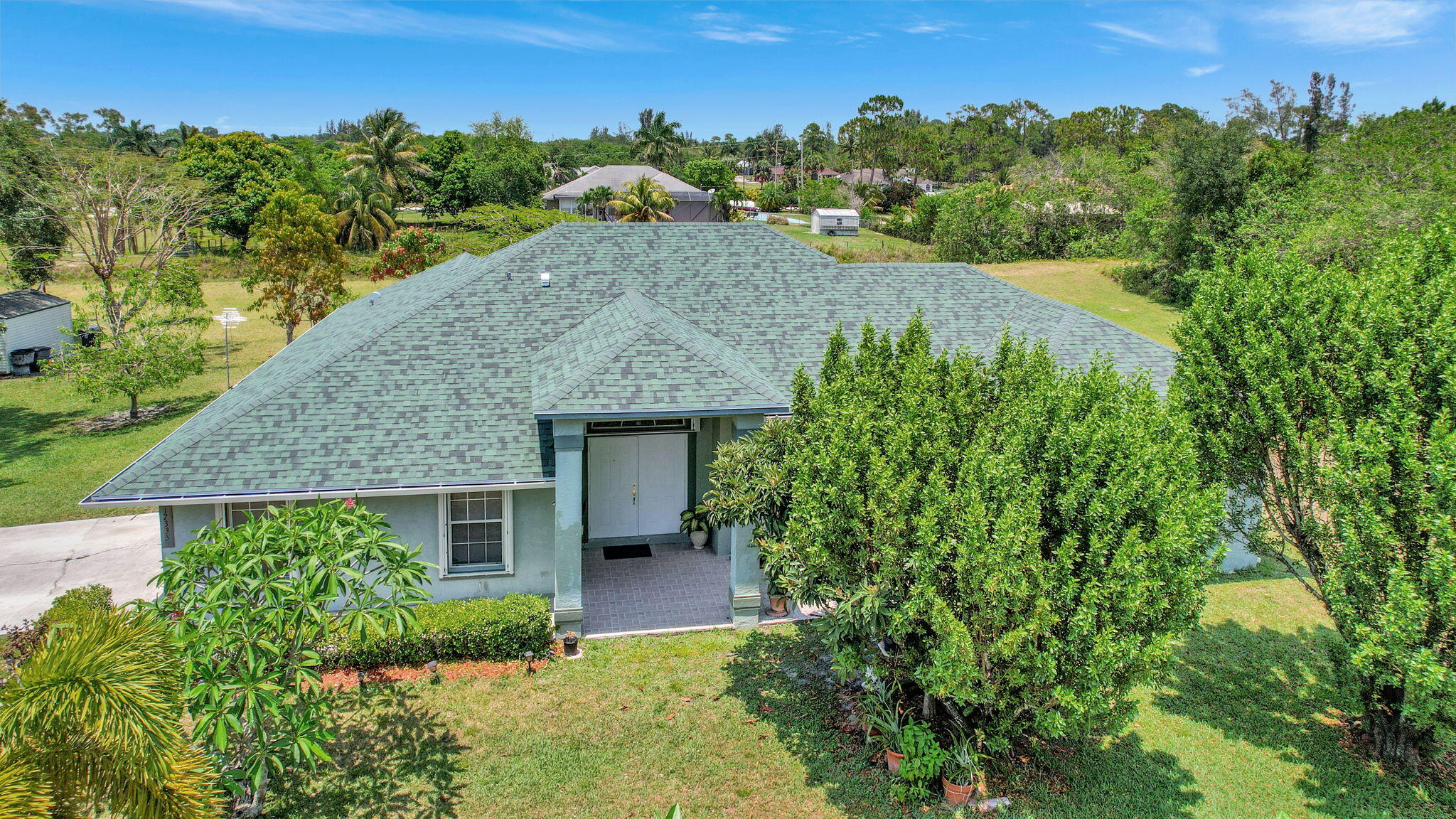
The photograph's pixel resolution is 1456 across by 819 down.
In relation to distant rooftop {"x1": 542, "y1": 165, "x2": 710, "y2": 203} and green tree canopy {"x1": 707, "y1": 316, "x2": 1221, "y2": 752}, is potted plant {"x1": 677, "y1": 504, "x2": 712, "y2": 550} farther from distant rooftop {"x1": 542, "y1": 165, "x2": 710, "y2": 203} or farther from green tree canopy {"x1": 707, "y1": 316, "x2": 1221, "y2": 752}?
distant rooftop {"x1": 542, "y1": 165, "x2": 710, "y2": 203}

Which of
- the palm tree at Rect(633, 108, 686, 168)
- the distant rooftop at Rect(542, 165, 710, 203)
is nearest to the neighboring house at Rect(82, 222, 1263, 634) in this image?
the distant rooftop at Rect(542, 165, 710, 203)

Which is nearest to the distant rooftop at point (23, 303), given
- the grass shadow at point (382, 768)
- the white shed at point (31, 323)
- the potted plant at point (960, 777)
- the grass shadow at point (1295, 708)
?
the white shed at point (31, 323)

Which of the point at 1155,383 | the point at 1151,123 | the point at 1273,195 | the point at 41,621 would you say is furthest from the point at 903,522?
the point at 1151,123

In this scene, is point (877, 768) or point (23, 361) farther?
point (23, 361)

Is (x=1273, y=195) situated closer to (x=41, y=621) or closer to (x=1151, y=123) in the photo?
(x=41, y=621)

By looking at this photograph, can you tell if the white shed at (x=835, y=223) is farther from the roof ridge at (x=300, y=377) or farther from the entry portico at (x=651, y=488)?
the entry portico at (x=651, y=488)

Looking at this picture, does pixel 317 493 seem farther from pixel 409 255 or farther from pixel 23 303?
pixel 409 255

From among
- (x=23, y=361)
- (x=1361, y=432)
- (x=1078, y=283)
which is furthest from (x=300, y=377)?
(x=1078, y=283)
